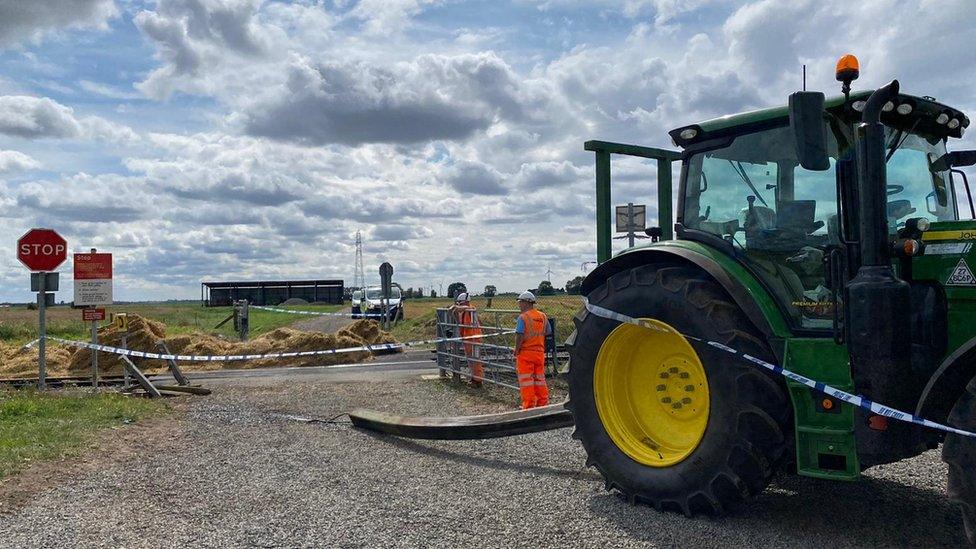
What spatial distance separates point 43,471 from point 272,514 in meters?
2.56

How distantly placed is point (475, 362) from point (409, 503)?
7.04 metres

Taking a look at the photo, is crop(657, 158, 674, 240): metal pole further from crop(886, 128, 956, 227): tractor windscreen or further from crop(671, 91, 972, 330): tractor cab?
crop(886, 128, 956, 227): tractor windscreen

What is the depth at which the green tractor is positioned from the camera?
439cm

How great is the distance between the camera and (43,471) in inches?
273

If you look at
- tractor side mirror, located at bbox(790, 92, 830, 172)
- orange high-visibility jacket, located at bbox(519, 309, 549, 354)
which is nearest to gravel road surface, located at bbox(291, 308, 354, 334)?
orange high-visibility jacket, located at bbox(519, 309, 549, 354)

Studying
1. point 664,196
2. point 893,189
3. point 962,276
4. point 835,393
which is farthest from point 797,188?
point 664,196

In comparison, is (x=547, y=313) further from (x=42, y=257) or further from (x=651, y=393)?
(x=651, y=393)

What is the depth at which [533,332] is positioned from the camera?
34.0 ft

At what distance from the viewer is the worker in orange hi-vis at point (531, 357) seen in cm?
1020

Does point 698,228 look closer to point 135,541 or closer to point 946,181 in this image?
point 946,181

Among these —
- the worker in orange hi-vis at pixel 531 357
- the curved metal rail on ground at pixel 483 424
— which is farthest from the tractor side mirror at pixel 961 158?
the worker in orange hi-vis at pixel 531 357

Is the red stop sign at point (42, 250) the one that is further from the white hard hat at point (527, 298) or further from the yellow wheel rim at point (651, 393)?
the yellow wheel rim at point (651, 393)

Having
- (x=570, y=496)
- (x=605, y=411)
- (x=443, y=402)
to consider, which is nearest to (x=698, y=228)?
(x=605, y=411)

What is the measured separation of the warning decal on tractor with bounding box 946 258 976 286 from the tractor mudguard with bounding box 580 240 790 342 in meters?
0.91
